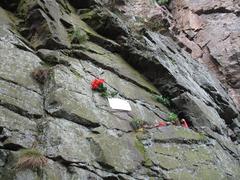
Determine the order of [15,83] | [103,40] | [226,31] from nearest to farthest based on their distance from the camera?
[15,83] → [103,40] → [226,31]

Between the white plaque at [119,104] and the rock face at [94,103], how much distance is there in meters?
0.11

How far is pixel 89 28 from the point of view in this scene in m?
10.4

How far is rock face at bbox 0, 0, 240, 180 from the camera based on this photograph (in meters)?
6.06

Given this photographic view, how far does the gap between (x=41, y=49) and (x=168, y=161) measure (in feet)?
11.2

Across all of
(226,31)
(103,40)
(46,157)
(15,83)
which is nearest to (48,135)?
(46,157)

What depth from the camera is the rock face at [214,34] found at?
50.8 feet

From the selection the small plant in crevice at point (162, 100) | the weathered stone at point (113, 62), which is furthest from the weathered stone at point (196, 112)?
the weathered stone at point (113, 62)

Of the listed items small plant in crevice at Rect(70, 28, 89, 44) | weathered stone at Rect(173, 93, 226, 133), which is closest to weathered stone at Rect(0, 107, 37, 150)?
small plant in crevice at Rect(70, 28, 89, 44)

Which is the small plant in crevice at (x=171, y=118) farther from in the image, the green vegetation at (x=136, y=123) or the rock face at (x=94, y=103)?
the green vegetation at (x=136, y=123)

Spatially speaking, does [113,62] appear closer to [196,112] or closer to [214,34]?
[196,112]

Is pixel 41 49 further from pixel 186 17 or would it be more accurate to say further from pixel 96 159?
pixel 186 17

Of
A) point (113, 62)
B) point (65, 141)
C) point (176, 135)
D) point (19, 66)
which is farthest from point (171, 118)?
point (19, 66)

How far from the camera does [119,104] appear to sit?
26.2ft

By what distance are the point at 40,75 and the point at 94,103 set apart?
1.14m
